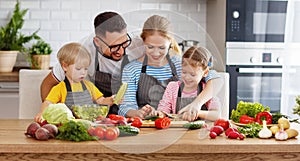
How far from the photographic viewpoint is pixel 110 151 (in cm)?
202

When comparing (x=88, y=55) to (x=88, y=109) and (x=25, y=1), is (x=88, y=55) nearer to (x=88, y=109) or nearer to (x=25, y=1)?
(x=88, y=109)

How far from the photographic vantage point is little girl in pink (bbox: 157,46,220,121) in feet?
6.73

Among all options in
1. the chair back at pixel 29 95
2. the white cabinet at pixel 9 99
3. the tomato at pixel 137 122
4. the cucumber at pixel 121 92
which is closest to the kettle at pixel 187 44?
the cucumber at pixel 121 92

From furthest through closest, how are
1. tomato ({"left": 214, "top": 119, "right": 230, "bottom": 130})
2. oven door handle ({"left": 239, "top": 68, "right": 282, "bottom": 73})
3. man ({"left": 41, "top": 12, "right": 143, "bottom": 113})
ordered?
oven door handle ({"left": 239, "top": 68, "right": 282, "bottom": 73}) → tomato ({"left": 214, "top": 119, "right": 230, "bottom": 130}) → man ({"left": 41, "top": 12, "right": 143, "bottom": 113})

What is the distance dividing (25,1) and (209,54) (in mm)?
2693

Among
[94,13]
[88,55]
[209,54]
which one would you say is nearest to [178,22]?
[209,54]

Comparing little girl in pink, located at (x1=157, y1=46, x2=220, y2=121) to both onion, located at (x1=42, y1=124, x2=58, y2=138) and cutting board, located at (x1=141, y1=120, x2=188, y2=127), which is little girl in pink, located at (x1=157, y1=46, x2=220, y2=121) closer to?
cutting board, located at (x1=141, y1=120, x2=188, y2=127)

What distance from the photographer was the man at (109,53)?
211 cm

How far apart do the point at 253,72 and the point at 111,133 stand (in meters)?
2.19

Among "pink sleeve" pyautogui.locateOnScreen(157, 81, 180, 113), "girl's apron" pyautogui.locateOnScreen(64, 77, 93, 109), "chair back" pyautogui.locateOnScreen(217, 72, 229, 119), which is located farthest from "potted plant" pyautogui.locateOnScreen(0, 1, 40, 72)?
"pink sleeve" pyautogui.locateOnScreen(157, 81, 180, 113)

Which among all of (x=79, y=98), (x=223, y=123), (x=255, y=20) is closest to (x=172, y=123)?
(x=223, y=123)

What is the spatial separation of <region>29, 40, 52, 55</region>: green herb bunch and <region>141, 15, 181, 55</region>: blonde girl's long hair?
2.30m

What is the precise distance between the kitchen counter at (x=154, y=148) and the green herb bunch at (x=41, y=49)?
213cm

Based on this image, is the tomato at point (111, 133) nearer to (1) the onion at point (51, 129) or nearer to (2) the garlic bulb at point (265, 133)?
(1) the onion at point (51, 129)
